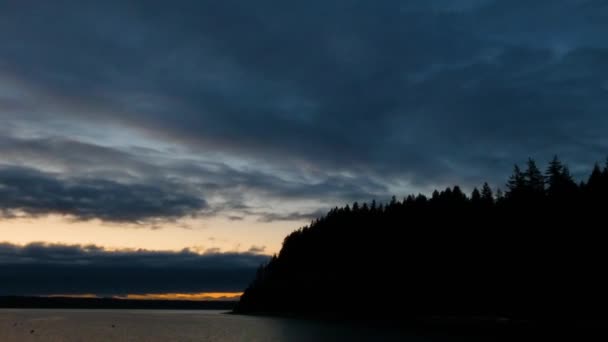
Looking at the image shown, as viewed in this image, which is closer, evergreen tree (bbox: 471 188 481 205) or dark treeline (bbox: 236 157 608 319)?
dark treeline (bbox: 236 157 608 319)

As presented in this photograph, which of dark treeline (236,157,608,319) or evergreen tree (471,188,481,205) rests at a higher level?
evergreen tree (471,188,481,205)

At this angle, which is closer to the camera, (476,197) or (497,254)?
(497,254)

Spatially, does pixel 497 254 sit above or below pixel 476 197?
below

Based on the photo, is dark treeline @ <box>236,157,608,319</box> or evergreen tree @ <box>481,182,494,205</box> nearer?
dark treeline @ <box>236,157,608,319</box>

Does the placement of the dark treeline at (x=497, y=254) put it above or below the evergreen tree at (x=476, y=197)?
below

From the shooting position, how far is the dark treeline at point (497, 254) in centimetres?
11494

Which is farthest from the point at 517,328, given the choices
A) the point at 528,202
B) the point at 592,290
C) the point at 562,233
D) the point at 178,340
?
the point at 178,340

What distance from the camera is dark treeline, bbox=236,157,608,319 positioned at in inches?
4525

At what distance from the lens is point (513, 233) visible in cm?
13250

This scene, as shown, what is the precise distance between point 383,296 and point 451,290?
1276 inches

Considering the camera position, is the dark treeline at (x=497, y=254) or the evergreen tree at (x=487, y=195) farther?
the evergreen tree at (x=487, y=195)

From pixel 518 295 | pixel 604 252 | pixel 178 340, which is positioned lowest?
pixel 178 340

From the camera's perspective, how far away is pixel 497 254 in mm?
135875

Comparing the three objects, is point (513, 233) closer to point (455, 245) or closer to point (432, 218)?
point (455, 245)
